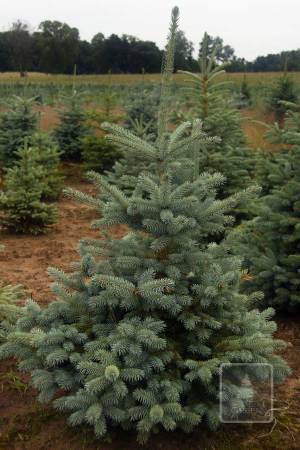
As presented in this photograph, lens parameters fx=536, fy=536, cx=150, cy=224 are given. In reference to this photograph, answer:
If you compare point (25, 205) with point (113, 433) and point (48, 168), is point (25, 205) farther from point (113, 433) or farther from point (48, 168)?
point (113, 433)

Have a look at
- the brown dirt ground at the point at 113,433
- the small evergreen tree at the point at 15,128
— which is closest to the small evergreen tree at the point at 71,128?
the small evergreen tree at the point at 15,128

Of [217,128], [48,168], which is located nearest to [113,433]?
[217,128]

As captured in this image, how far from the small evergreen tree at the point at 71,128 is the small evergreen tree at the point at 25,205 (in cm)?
514

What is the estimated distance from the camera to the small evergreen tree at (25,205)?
8945 mm

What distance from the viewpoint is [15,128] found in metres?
13.1

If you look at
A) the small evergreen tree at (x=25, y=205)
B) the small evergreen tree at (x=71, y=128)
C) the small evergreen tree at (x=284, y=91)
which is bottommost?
the small evergreen tree at (x=25, y=205)

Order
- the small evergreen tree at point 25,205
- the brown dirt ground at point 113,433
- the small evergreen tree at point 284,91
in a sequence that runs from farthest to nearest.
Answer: the small evergreen tree at point 284,91 < the small evergreen tree at point 25,205 < the brown dirt ground at point 113,433

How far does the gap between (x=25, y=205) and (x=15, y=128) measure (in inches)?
188

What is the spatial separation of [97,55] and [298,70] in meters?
24.0

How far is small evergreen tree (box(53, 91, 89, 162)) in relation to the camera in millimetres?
14484

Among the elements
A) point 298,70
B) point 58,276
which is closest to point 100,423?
point 58,276

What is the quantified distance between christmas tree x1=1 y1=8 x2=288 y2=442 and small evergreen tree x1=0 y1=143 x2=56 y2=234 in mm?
5518

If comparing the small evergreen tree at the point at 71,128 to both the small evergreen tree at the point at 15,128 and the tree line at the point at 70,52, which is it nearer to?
the small evergreen tree at the point at 15,128

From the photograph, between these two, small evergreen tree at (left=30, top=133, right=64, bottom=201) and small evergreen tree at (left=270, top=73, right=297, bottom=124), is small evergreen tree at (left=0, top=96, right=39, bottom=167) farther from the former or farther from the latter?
small evergreen tree at (left=270, top=73, right=297, bottom=124)
